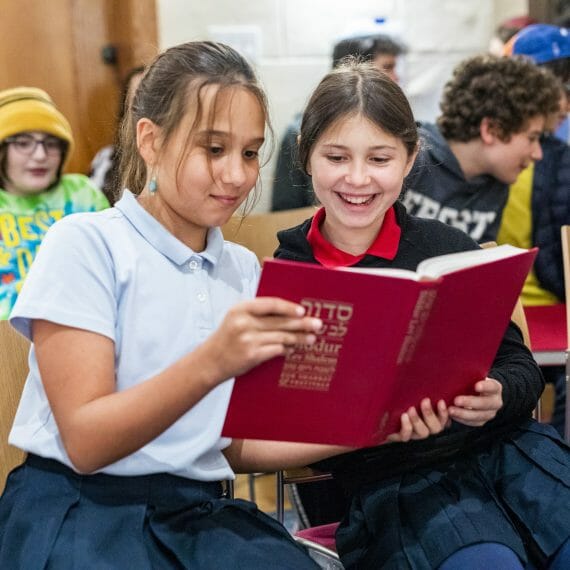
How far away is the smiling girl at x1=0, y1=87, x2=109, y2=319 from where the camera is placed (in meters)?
2.67

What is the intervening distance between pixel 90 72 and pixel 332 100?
8.74ft

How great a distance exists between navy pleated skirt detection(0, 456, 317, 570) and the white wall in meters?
2.81

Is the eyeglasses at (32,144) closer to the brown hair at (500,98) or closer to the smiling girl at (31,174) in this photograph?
the smiling girl at (31,174)

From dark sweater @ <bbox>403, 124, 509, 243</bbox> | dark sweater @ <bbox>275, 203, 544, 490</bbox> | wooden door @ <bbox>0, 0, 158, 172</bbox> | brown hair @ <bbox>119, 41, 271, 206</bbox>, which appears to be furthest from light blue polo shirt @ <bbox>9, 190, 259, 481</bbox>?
wooden door @ <bbox>0, 0, 158, 172</bbox>

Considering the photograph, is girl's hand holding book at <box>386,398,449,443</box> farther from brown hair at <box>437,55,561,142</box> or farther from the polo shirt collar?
brown hair at <box>437,55,561,142</box>

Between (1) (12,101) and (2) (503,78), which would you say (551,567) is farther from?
(1) (12,101)

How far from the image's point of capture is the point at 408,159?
5.11 feet

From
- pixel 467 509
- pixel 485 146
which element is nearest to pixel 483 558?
pixel 467 509

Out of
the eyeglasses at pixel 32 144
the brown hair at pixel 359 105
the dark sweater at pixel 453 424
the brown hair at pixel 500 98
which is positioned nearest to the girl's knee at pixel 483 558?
the dark sweater at pixel 453 424

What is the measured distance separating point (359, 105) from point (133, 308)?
526 mm

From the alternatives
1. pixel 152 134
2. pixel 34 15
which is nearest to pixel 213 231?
pixel 152 134

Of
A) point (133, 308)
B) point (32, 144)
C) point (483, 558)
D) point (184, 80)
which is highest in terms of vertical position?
point (184, 80)

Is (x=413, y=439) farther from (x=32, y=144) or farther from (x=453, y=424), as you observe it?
(x=32, y=144)

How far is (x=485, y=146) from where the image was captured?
2.44 meters
